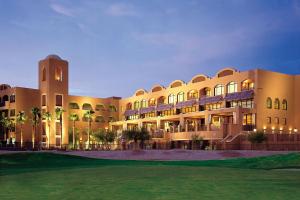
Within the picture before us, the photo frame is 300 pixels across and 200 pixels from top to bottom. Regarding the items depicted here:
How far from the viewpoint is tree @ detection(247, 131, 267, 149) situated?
48844mm

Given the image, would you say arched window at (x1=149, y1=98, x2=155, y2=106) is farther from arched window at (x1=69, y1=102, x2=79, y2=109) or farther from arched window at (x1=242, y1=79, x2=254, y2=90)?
arched window at (x1=242, y1=79, x2=254, y2=90)

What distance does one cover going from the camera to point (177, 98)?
8256cm

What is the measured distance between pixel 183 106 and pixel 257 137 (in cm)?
2986

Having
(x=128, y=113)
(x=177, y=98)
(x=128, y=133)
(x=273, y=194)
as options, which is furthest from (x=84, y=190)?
(x=128, y=113)

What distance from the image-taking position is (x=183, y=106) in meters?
78.0

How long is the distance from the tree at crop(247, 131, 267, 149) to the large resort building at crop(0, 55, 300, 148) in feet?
11.4

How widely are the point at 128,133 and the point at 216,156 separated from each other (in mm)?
27612

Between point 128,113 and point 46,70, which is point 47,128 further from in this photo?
point 128,113

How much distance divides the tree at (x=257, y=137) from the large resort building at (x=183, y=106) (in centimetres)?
348

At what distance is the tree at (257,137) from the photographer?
4884 cm

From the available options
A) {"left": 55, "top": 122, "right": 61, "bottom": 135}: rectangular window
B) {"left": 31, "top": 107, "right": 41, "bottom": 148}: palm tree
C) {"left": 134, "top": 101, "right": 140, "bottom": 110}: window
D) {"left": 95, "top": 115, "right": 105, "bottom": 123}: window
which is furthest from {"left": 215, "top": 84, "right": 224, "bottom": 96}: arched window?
{"left": 55, "top": 122, "right": 61, "bottom": 135}: rectangular window

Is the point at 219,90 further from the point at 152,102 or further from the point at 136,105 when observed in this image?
the point at 136,105

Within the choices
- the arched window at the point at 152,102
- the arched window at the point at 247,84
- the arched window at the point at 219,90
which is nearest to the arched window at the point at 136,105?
the arched window at the point at 152,102

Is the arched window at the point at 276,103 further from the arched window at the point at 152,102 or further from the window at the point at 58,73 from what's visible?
the window at the point at 58,73
